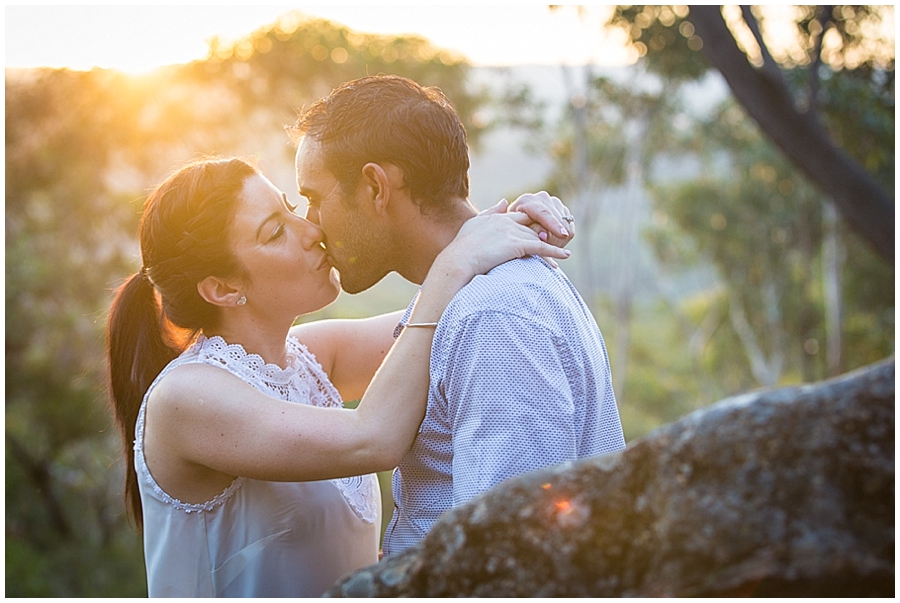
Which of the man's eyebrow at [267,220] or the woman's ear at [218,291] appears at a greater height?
the man's eyebrow at [267,220]

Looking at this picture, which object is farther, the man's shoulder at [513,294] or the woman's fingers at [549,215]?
the woman's fingers at [549,215]

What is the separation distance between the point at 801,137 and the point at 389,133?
5036mm

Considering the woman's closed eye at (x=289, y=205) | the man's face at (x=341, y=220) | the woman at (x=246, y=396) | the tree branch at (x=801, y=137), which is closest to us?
the woman at (x=246, y=396)

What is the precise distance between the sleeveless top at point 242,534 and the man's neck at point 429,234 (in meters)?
0.60

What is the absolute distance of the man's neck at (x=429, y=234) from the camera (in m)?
2.59

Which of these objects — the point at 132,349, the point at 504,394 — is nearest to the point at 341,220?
the point at 132,349

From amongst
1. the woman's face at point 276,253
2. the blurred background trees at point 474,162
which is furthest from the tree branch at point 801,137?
the woman's face at point 276,253

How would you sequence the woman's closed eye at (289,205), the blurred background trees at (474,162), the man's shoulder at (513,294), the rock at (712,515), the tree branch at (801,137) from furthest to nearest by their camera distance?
the blurred background trees at (474,162) < the tree branch at (801,137) < the woman's closed eye at (289,205) < the man's shoulder at (513,294) < the rock at (712,515)

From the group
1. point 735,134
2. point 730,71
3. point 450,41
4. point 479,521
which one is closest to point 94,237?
point 450,41

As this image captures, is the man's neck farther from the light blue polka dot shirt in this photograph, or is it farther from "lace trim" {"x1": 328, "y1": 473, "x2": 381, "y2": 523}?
"lace trim" {"x1": 328, "y1": 473, "x2": 381, "y2": 523}

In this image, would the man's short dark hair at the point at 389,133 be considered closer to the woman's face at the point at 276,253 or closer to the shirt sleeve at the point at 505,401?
the woman's face at the point at 276,253

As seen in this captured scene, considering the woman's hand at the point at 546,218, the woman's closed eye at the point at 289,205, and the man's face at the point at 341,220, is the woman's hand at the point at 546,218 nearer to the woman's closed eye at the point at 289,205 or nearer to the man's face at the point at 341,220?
the man's face at the point at 341,220

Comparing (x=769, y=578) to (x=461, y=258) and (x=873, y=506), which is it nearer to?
(x=873, y=506)

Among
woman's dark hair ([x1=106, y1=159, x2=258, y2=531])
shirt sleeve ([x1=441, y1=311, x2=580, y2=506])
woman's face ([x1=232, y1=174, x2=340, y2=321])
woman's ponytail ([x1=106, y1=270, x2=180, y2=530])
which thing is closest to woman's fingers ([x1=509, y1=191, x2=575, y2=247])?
shirt sleeve ([x1=441, y1=311, x2=580, y2=506])
